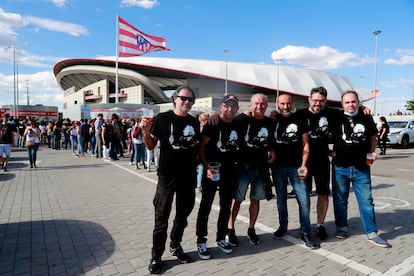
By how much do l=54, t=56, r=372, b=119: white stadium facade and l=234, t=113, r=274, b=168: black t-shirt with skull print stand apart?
142 ft

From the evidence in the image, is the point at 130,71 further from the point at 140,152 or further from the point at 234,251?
the point at 234,251

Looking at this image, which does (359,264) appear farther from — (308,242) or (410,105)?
(410,105)

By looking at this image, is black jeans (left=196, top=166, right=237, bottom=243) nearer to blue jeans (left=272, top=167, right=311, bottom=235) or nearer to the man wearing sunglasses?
the man wearing sunglasses

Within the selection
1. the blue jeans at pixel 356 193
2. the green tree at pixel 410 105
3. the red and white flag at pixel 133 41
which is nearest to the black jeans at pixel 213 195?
the blue jeans at pixel 356 193

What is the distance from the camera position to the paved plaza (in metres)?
2.76

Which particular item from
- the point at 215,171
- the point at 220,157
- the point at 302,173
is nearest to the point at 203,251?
the point at 215,171

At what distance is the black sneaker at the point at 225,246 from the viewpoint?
10.1 feet

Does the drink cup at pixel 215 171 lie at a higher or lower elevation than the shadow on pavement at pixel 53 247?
higher

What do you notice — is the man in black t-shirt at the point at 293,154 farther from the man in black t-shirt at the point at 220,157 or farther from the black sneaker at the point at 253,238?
the man in black t-shirt at the point at 220,157

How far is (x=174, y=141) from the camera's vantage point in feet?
9.00

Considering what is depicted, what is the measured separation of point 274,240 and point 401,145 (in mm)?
17308

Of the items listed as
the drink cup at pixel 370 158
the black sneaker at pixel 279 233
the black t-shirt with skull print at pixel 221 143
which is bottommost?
the black sneaker at pixel 279 233

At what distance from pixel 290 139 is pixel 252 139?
1.70 feet

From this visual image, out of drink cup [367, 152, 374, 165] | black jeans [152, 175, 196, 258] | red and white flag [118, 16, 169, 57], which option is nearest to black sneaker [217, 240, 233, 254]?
black jeans [152, 175, 196, 258]
